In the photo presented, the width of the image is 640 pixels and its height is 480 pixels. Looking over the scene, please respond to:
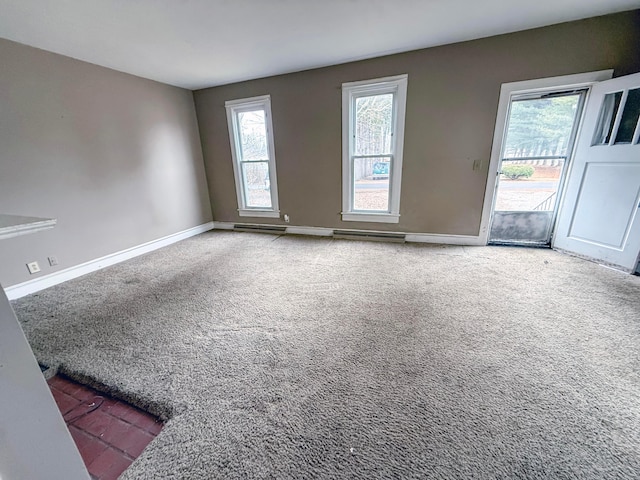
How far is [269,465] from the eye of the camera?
1.12m

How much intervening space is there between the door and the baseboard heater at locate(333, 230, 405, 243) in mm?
1269

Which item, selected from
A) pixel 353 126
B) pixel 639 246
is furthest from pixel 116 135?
pixel 639 246

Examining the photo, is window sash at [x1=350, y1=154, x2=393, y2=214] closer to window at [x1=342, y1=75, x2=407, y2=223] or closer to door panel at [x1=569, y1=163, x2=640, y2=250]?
window at [x1=342, y1=75, x2=407, y2=223]

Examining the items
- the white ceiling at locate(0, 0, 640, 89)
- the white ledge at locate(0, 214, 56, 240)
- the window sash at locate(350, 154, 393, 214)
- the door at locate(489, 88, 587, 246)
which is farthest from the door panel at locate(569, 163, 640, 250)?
the white ledge at locate(0, 214, 56, 240)

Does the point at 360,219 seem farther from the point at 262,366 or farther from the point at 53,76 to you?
the point at 53,76

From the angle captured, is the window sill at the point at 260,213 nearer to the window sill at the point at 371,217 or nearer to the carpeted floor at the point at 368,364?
the window sill at the point at 371,217

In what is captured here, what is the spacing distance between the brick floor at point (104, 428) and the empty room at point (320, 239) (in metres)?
0.01

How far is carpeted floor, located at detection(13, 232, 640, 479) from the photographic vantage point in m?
1.14

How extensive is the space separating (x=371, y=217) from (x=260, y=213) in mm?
2011

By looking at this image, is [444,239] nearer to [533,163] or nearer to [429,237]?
[429,237]

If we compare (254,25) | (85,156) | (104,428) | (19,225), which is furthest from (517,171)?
(85,156)

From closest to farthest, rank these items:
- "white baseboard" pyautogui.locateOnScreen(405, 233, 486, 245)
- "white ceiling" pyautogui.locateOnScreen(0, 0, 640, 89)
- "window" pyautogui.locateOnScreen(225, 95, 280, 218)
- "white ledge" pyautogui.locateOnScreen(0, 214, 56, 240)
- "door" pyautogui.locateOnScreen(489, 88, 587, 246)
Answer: "white ledge" pyautogui.locateOnScreen(0, 214, 56, 240) → "white ceiling" pyautogui.locateOnScreen(0, 0, 640, 89) → "door" pyautogui.locateOnScreen(489, 88, 587, 246) → "white baseboard" pyautogui.locateOnScreen(405, 233, 486, 245) → "window" pyautogui.locateOnScreen(225, 95, 280, 218)

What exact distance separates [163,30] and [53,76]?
1.43 meters

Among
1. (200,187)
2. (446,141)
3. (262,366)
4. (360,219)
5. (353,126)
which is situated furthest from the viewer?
(200,187)
